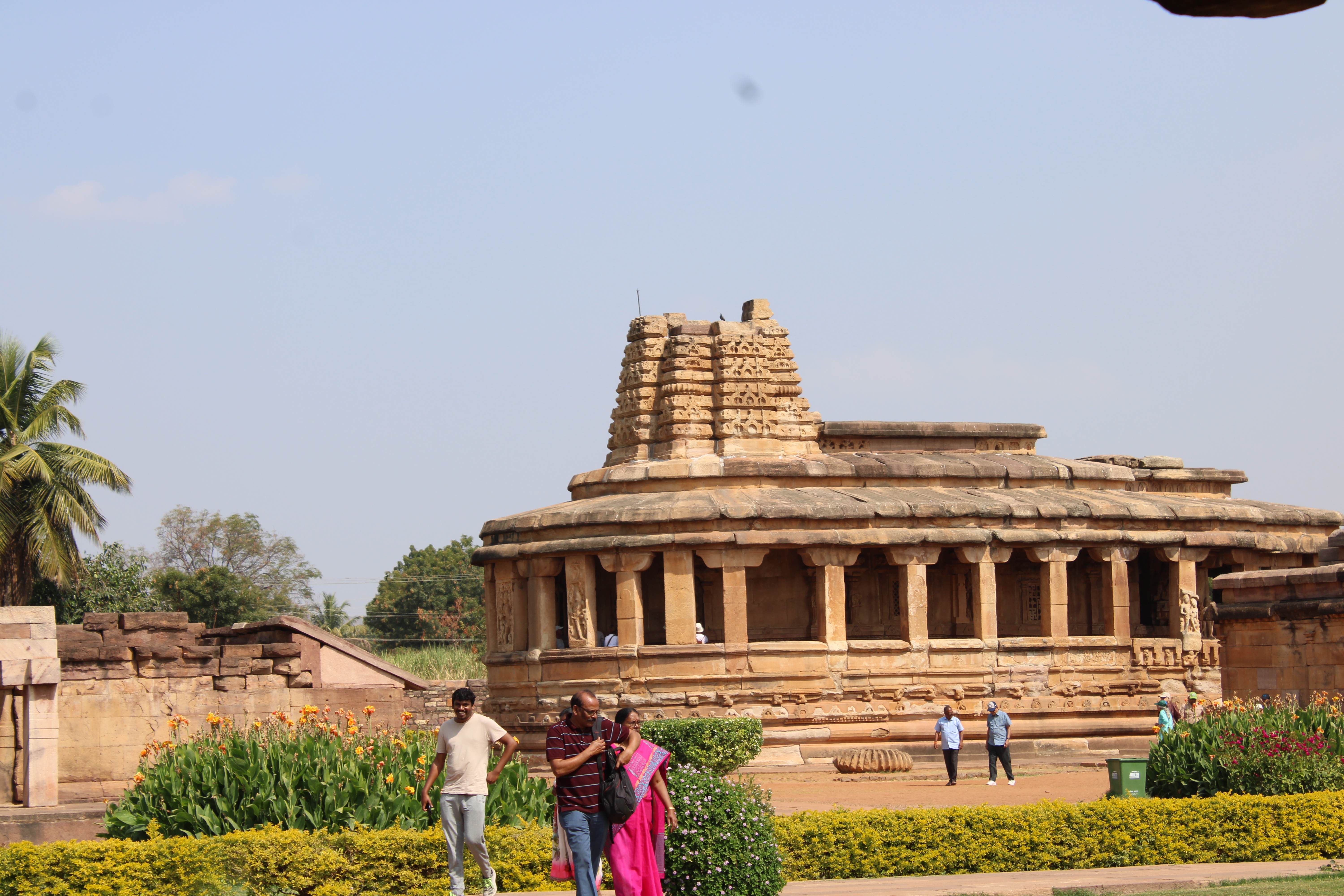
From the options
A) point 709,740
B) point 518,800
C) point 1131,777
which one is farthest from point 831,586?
point 518,800

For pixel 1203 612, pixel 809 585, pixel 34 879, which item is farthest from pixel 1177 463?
pixel 34 879

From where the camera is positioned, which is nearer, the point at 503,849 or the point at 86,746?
the point at 503,849

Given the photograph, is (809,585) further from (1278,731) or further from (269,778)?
(269,778)

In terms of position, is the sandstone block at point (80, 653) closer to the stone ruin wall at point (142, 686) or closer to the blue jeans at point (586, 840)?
the stone ruin wall at point (142, 686)

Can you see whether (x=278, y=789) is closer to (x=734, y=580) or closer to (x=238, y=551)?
(x=734, y=580)

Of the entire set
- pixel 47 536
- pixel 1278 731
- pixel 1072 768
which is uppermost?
pixel 47 536

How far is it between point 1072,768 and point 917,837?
12029 millimetres

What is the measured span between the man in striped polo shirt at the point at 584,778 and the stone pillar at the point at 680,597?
584 inches

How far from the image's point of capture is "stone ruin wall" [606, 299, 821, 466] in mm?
26141

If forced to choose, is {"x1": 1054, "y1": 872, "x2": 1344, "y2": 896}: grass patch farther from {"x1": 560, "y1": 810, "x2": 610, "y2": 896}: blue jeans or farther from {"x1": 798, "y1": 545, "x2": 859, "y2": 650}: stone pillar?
{"x1": 798, "y1": 545, "x2": 859, "y2": 650}: stone pillar

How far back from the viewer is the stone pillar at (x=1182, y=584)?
26203mm

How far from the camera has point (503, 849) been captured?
11.3m

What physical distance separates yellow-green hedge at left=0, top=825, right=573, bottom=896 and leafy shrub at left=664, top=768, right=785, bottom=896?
1555 millimetres

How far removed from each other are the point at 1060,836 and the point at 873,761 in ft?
35.1
